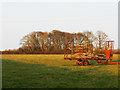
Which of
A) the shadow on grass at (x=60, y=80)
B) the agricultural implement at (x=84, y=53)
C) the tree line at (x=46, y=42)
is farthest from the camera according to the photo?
the tree line at (x=46, y=42)

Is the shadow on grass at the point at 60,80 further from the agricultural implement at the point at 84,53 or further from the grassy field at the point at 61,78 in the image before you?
the agricultural implement at the point at 84,53

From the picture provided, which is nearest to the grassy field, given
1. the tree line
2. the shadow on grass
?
the shadow on grass

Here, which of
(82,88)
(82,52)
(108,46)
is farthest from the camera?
(108,46)

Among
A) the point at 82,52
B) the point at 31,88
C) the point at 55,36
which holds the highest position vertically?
the point at 55,36

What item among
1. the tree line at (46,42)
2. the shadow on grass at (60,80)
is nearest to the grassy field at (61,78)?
the shadow on grass at (60,80)

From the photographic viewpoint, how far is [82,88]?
5.93m

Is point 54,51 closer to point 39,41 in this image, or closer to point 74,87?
point 39,41

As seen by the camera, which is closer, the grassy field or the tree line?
the grassy field

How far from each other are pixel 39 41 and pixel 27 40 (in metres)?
2.70

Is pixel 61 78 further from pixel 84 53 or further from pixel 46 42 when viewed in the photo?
pixel 46 42

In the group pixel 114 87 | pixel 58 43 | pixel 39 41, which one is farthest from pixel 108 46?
pixel 39 41

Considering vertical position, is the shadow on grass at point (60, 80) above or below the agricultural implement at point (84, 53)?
below

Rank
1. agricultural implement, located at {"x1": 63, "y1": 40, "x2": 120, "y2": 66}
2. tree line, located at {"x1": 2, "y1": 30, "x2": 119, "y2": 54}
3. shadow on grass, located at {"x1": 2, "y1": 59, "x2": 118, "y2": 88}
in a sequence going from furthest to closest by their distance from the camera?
tree line, located at {"x1": 2, "y1": 30, "x2": 119, "y2": 54}
agricultural implement, located at {"x1": 63, "y1": 40, "x2": 120, "y2": 66}
shadow on grass, located at {"x1": 2, "y1": 59, "x2": 118, "y2": 88}

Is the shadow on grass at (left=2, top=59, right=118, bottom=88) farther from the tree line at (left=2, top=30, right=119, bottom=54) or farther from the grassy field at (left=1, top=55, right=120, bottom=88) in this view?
the tree line at (left=2, top=30, right=119, bottom=54)
